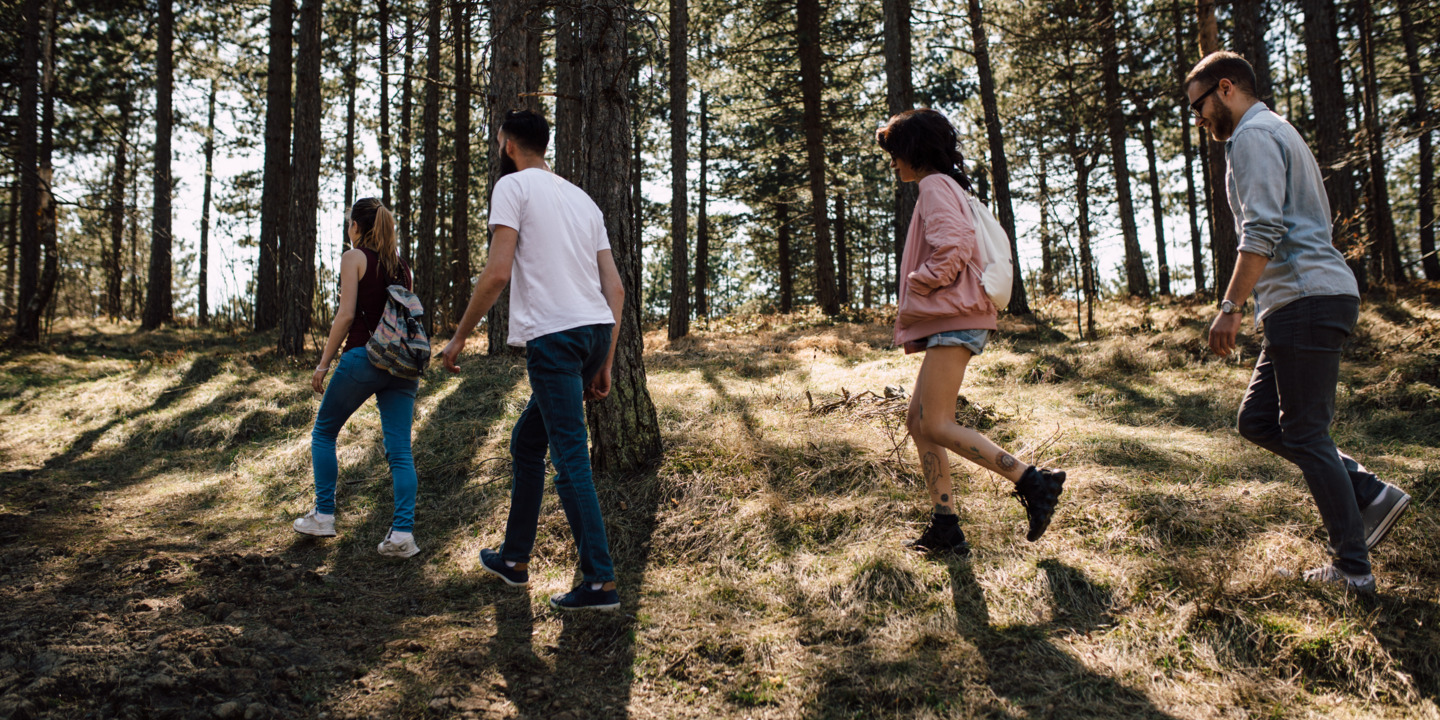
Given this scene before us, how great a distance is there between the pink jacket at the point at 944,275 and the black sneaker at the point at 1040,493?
68 centimetres

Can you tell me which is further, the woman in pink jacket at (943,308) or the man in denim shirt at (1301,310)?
the woman in pink jacket at (943,308)

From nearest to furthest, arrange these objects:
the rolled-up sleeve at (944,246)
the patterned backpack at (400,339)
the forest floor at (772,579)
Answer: the forest floor at (772,579), the rolled-up sleeve at (944,246), the patterned backpack at (400,339)

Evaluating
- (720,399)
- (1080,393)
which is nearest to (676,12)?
(720,399)

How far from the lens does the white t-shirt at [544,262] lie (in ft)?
10.1

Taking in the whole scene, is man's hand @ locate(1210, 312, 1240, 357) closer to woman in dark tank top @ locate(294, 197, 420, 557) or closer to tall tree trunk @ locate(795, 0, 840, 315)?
woman in dark tank top @ locate(294, 197, 420, 557)

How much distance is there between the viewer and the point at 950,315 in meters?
3.17

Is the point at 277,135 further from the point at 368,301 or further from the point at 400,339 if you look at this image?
the point at 400,339

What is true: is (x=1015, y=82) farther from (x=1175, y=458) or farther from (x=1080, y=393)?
(x=1175, y=458)

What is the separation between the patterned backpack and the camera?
3.94m

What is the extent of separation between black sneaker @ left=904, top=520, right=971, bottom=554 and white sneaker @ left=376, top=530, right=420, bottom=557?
2.77 metres

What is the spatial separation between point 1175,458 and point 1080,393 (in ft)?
6.32

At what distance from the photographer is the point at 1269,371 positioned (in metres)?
2.99

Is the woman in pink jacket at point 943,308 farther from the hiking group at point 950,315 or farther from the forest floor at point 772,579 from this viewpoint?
the forest floor at point 772,579

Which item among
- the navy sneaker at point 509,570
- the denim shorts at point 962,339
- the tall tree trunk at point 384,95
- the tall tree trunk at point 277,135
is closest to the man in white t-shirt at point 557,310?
the navy sneaker at point 509,570
